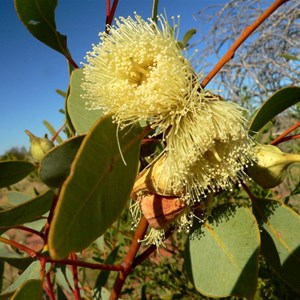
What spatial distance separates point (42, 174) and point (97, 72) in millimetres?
237

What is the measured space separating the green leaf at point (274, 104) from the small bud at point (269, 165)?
93 mm

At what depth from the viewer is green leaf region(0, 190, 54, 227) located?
0.82m

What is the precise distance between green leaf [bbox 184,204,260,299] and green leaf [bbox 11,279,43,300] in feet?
1.07

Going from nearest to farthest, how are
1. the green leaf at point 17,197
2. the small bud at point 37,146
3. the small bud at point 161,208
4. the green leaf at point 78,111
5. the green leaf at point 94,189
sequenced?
the green leaf at point 94,189
the small bud at point 161,208
the green leaf at point 78,111
the small bud at point 37,146
the green leaf at point 17,197

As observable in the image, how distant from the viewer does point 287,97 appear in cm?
89

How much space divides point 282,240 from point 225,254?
5.8 inches

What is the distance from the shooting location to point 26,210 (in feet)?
2.78

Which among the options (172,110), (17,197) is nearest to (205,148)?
(172,110)

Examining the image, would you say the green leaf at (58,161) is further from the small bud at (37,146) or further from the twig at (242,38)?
the small bud at (37,146)

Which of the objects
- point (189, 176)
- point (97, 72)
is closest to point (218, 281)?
point (189, 176)

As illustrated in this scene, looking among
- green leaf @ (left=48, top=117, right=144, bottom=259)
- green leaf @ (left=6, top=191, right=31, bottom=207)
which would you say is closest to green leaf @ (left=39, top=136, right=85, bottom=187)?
green leaf @ (left=48, top=117, right=144, bottom=259)

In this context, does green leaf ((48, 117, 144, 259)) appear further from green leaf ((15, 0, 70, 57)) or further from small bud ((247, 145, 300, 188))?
green leaf ((15, 0, 70, 57))

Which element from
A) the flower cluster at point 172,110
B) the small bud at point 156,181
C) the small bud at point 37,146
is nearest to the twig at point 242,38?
the flower cluster at point 172,110

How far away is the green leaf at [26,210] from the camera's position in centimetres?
82
